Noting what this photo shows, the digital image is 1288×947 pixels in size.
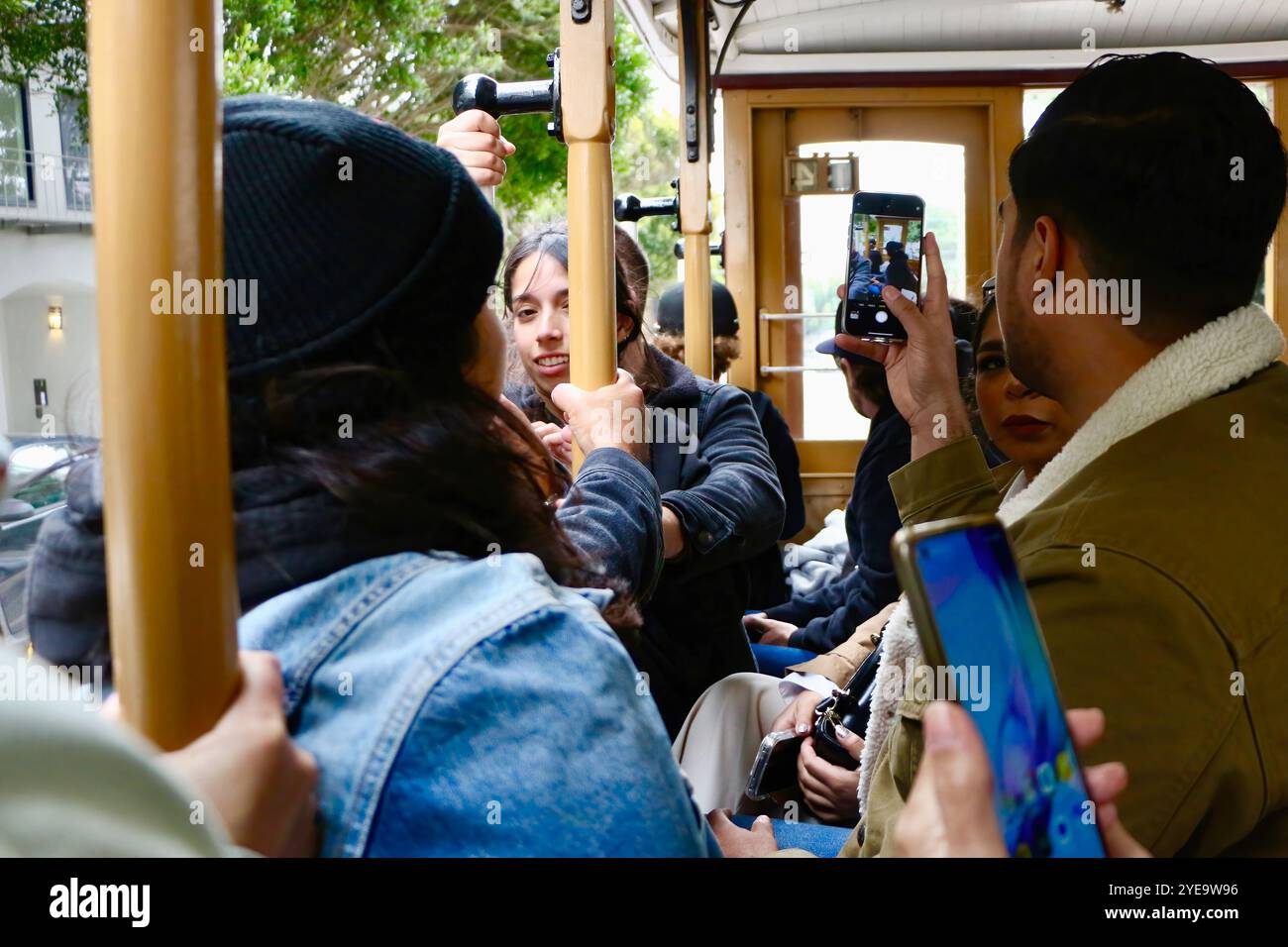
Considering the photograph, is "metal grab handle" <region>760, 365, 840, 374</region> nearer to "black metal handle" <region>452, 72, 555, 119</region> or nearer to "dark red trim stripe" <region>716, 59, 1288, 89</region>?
"dark red trim stripe" <region>716, 59, 1288, 89</region>

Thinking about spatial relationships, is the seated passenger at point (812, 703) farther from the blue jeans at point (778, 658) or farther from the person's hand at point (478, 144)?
the person's hand at point (478, 144)

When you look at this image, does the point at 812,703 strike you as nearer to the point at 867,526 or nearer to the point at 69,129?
the point at 867,526

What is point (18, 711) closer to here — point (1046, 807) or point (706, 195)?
point (1046, 807)

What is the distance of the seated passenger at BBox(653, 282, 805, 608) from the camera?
2781 mm

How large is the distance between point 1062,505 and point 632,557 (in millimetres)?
385

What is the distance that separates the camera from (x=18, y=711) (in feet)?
1.19

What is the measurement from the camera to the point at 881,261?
1.54 metres

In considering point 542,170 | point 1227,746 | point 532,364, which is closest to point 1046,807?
point 1227,746

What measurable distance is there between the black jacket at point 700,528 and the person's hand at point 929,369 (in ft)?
1.16

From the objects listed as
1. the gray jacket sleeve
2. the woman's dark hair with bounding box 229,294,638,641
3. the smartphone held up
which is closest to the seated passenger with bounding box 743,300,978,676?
the smartphone held up

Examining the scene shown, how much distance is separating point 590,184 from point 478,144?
171 millimetres

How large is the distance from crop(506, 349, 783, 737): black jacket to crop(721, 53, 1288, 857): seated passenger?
1.84ft

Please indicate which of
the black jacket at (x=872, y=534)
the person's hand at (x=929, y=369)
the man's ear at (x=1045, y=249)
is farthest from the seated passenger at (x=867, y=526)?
the man's ear at (x=1045, y=249)

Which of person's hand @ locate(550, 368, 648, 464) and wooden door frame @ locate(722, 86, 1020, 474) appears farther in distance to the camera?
wooden door frame @ locate(722, 86, 1020, 474)
